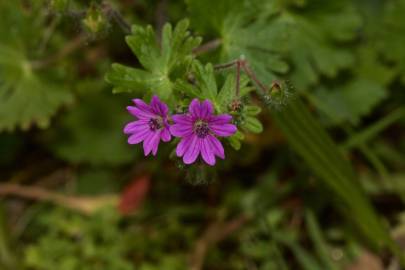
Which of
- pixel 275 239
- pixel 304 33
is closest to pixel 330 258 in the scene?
pixel 275 239

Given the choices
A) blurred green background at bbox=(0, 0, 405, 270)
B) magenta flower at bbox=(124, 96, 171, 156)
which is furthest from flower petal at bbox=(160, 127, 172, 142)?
blurred green background at bbox=(0, 0, 405, 270)

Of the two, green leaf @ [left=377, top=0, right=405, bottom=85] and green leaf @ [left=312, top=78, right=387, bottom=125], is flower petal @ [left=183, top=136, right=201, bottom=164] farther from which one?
green leaf @ [left=377, top=0, right=405, bottom=85]

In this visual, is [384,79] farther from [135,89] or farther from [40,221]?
[40,221]

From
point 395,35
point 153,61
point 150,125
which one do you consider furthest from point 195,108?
point 395,35

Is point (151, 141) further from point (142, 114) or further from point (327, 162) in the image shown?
point (327, 162)

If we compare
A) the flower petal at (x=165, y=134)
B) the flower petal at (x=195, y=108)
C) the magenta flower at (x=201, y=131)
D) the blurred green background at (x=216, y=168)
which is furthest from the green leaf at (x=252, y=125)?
the blurred green background at (x=216, y=168)

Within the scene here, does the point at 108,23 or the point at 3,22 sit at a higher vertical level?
the point at 3,22

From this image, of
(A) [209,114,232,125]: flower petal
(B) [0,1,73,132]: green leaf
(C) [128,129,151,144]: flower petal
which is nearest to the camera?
(A) [209,114,232,125]: flower petal

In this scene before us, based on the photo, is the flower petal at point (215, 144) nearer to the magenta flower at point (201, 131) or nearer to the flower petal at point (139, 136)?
the magenta flower at point (201, 131)
